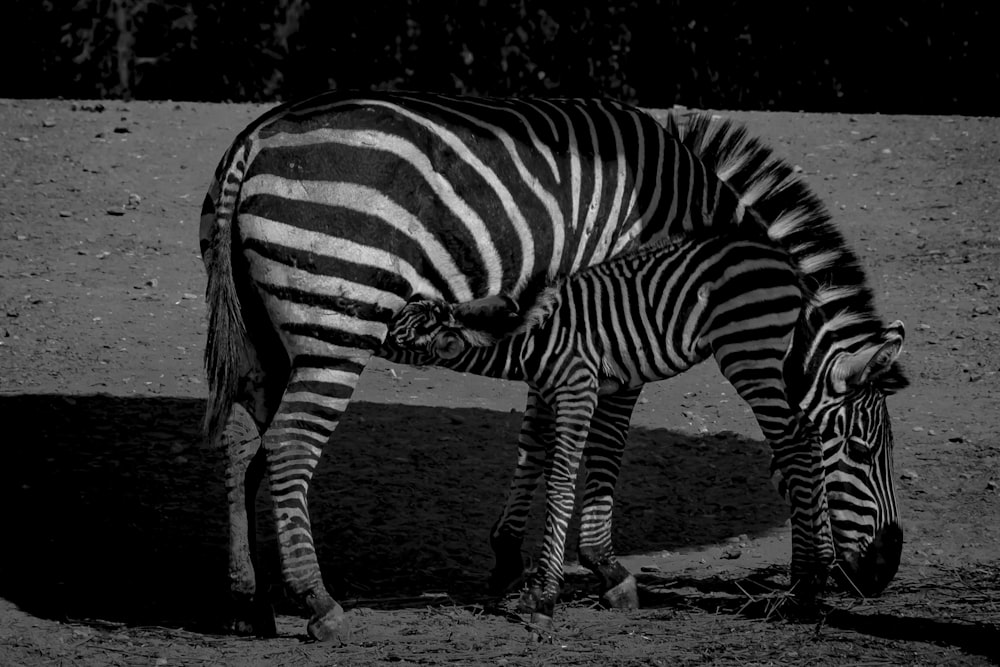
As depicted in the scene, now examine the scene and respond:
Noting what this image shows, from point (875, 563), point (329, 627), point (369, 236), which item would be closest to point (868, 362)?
point (875, 563)

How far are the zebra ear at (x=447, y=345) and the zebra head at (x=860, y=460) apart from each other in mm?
1776

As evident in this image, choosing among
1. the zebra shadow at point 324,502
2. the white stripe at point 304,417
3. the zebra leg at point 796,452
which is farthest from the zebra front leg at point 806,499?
the white stripe at point 304,417

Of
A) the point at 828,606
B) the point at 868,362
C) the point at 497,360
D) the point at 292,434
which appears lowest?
the point at 828,606

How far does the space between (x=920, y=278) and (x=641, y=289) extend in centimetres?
566

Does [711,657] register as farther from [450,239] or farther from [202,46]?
[202,46]

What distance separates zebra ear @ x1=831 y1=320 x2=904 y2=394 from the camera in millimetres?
6336

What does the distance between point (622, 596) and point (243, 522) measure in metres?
1.94

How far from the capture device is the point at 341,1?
48.0 feet

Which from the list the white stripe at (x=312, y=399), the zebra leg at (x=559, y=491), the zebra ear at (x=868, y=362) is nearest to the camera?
the white stripe at (x=312, y=399)

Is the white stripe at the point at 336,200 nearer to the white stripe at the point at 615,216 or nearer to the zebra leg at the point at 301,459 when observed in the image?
A: the zebra leg at the point at 301,459

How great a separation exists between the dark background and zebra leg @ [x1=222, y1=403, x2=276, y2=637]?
29.6ft

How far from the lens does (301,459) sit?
589 centimetres

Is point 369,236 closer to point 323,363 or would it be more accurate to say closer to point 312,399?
point 323,363

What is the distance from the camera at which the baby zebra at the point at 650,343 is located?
6262 millimetres
